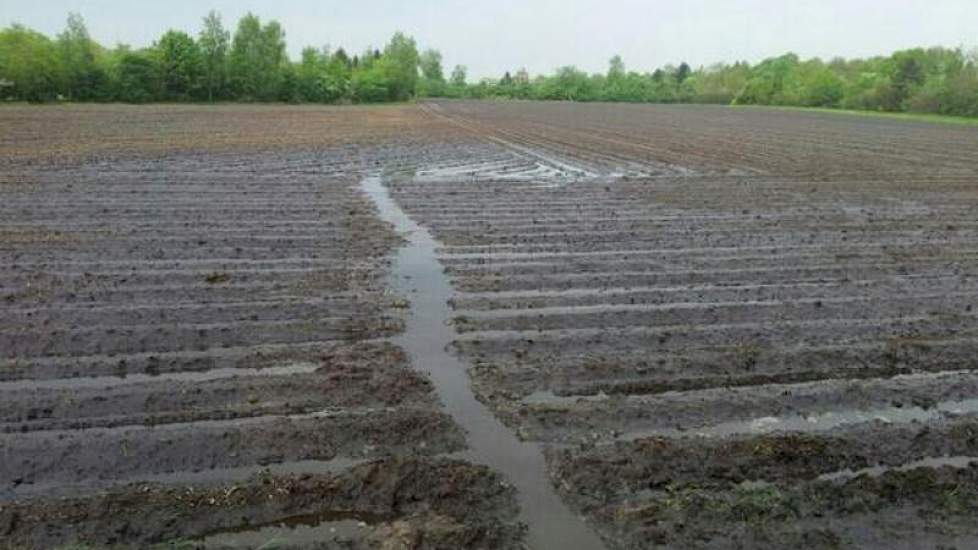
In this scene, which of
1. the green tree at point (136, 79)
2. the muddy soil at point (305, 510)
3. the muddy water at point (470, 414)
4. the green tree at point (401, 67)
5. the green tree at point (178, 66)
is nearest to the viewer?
the muddy soil at point (305, 510)

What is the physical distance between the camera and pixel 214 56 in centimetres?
6712

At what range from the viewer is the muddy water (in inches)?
167

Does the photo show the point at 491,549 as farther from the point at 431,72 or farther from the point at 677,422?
the point at 431,72

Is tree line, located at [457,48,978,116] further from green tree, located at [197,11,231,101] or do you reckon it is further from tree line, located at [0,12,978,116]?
green tree, located at [197,11,231,101]

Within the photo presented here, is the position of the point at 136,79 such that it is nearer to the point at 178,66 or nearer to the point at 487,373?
the point at 178,66

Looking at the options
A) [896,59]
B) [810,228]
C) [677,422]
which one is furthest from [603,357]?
[896,59]

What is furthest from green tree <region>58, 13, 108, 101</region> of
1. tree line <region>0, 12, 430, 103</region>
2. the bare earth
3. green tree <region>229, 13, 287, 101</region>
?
the bare earth

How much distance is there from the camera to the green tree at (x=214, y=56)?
64.7 metres

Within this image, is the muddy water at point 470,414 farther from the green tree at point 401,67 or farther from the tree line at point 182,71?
the green tree at point 401,67

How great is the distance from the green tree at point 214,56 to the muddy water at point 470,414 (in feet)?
199

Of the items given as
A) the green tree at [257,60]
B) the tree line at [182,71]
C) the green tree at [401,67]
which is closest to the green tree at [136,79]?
the tree line at [182,71]

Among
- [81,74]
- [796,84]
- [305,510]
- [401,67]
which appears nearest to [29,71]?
[81,74]

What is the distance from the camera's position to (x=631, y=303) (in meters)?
8.30

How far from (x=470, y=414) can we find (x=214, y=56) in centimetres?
6875
